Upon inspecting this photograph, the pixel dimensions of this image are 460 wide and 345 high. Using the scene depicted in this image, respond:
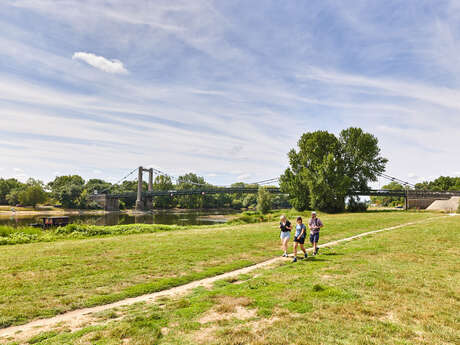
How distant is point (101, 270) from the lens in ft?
31.7

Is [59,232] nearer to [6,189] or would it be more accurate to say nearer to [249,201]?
[249,201]

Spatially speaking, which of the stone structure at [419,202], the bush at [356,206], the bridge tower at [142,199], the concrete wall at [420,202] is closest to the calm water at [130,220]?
the bush at [356,206]

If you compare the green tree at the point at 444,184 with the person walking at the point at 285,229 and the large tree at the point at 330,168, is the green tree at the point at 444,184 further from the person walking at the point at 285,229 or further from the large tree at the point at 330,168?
the person walking at the point at 285,229

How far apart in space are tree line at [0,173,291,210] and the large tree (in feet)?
76.7

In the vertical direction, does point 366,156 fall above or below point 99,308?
above

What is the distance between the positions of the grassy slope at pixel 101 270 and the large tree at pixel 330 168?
111 ft

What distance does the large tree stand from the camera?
152 feet

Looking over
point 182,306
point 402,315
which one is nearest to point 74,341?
point 182,306

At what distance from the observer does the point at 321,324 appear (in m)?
5.25

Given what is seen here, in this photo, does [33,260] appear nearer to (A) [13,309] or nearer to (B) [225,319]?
(A) [13,309]

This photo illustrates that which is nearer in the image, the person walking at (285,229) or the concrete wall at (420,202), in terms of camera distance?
the person walking at (285,229)

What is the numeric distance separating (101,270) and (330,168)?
140 feet

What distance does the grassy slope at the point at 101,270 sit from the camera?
6855 millimetres

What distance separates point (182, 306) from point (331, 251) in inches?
343
